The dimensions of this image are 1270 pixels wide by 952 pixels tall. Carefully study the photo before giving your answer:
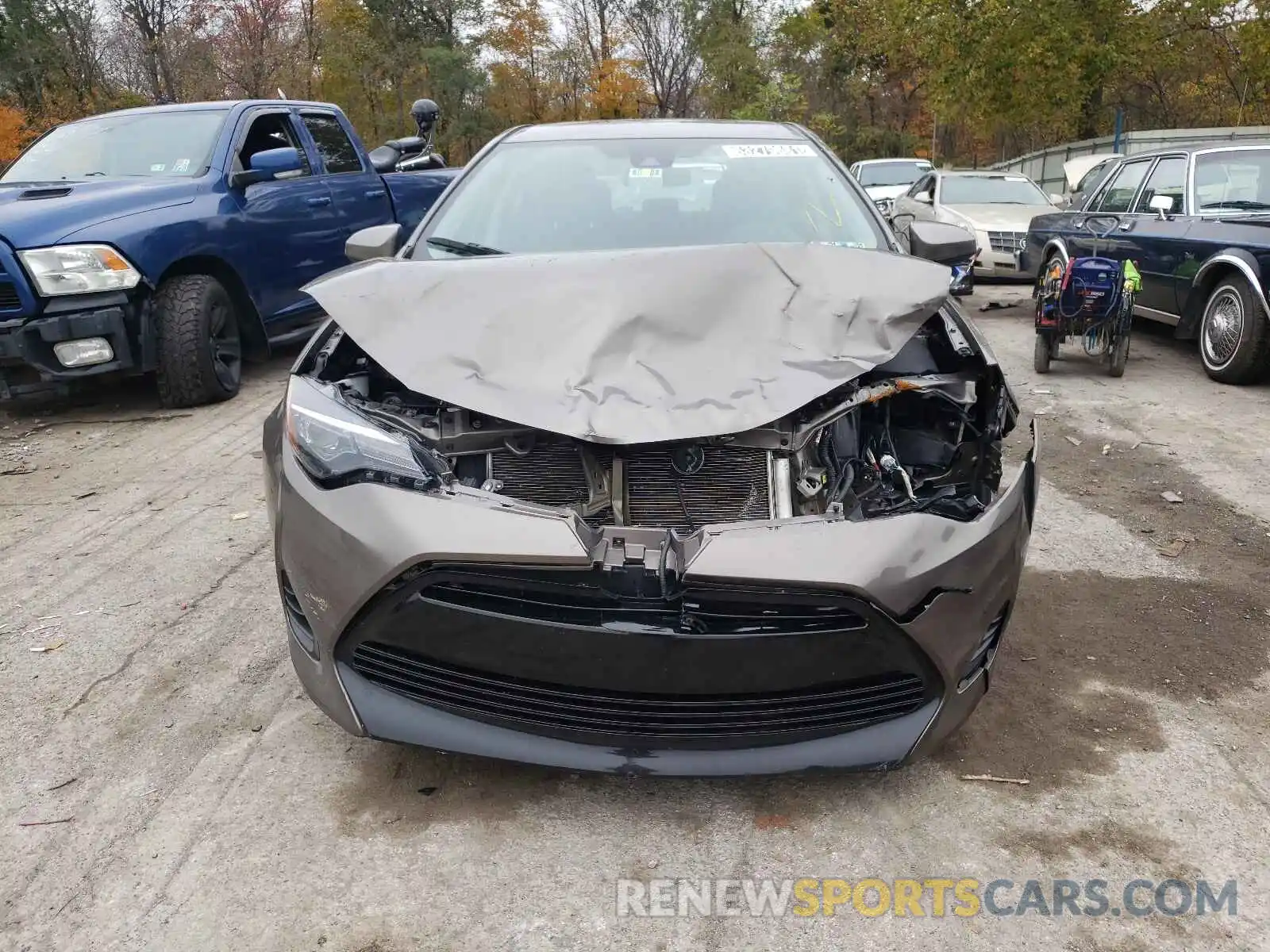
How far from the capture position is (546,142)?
397 cm

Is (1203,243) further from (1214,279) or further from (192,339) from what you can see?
(192,339)

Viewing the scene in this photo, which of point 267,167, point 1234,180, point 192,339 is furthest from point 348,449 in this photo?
point 1234,180

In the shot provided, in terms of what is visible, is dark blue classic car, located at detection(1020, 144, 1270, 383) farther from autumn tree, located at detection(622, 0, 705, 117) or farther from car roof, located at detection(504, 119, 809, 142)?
autumn tree, located at detection(622, 0, 705, 117)

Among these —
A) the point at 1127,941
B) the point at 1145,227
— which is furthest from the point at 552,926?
the point at 1145,227

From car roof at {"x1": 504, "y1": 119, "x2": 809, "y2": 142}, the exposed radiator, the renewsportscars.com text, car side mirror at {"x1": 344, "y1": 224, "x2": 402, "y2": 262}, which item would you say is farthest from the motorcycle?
the renewsportscars.com text

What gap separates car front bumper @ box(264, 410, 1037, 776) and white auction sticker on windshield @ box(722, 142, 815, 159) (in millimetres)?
2088

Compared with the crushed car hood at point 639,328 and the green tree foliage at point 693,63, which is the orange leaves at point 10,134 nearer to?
the green tree foliage at point 693,63

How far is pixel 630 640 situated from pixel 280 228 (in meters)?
5.91

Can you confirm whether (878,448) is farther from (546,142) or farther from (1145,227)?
(1145,227)

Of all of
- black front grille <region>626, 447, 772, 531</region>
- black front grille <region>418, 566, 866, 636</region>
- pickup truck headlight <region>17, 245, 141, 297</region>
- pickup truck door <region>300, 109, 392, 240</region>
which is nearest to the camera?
black front grille <region>418, 566, 866, 636</region>

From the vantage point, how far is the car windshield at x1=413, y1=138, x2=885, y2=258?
3.42 metres

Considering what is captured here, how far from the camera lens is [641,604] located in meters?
1.99

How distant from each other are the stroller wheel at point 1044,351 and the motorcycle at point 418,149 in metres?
5.56

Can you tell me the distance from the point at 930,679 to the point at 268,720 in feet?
6.09
